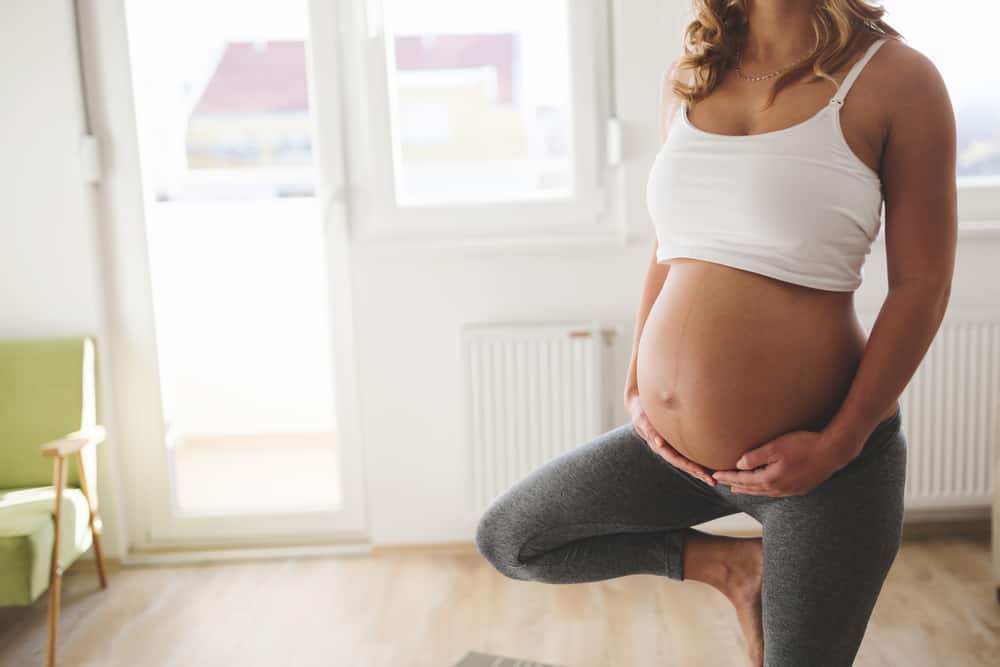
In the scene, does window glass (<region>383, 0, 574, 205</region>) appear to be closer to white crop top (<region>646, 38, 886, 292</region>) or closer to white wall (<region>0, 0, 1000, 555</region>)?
white wall (<region>0, 0, 1000, 555</region>)

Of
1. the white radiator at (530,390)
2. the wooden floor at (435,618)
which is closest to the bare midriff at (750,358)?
the wooden floor at (435,618)

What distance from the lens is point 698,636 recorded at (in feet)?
6.94

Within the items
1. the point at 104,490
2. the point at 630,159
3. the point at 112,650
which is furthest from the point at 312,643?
the point at 630,159

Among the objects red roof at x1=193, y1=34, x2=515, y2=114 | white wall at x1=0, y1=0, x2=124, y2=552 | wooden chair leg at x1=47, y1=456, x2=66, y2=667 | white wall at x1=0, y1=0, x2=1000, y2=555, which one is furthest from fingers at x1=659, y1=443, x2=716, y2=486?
red roof at x1=193, y1=34, x2=515, y2=114

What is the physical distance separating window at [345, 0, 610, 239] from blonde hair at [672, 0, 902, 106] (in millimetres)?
1237

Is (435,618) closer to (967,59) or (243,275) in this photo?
(967,59)

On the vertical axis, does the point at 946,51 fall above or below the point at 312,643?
above

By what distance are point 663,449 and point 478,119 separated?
5.25 feet

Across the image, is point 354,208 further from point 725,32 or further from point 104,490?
point 725,32

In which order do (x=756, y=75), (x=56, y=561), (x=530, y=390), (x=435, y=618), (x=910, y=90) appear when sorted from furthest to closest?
(x=530, y=390), (x=435, y=618), (x=56, y=561), (x=756, y=75), (x=910, y=90)

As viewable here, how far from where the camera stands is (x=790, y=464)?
1.10 m

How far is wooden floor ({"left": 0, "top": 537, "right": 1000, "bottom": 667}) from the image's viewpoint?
207 cm

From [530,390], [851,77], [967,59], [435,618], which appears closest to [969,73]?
[967,59]

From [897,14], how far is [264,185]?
2.60m
